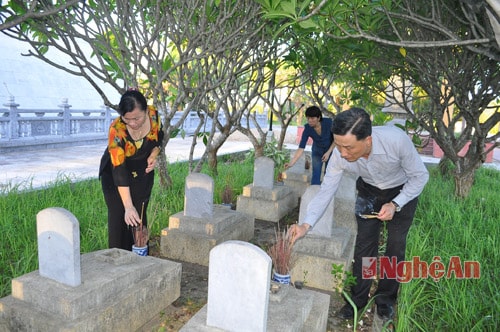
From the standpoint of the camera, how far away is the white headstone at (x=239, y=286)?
6.64 feet

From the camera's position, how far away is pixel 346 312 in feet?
10.3

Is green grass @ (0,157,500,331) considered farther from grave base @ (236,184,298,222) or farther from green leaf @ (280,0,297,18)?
green leaf @ (280,0,297,18)

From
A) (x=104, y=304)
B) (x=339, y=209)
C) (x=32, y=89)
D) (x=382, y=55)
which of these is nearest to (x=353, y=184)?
(x=339, y=209)

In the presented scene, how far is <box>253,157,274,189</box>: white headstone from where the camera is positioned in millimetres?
5977

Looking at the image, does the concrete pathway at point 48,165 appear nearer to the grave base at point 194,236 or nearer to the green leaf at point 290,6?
the grave base at point 194,236

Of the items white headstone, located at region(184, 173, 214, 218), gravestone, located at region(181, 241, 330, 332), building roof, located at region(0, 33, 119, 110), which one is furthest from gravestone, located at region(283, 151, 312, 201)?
building roof, located at region(0, 33, 119, 110)

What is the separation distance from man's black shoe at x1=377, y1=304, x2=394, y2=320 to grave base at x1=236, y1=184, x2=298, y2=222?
2.79m

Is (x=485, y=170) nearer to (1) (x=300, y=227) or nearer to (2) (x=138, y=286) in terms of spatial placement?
(1) (x=300, y=227)

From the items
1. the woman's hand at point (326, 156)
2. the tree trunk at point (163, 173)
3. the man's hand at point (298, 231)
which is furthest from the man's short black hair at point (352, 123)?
the tree trunk at point (163, 173)

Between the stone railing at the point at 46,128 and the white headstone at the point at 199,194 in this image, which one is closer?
the white headstone at the point at 199,194

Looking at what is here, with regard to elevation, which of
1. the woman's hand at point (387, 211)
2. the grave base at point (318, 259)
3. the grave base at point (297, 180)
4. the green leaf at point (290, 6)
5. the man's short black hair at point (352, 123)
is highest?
the green leaf at point (290, 6)

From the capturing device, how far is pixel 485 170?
10750 mm

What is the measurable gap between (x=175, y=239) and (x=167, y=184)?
1906mm

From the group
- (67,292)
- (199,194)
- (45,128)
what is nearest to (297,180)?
(199,194)
